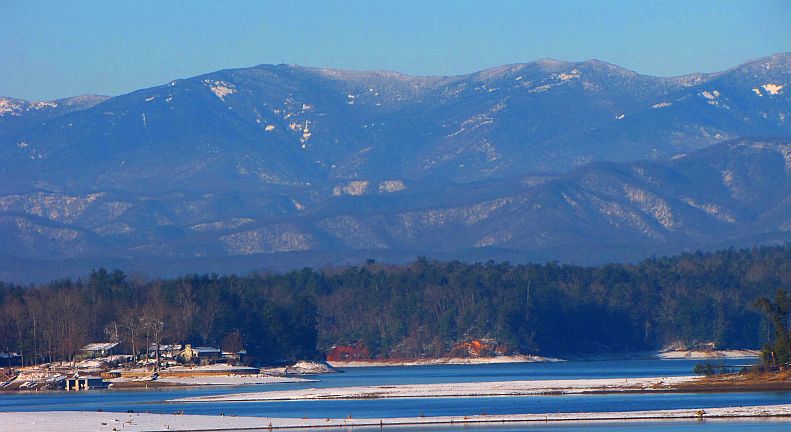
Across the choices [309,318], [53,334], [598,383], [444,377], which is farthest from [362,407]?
[309,318]

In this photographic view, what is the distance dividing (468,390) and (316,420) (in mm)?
25454

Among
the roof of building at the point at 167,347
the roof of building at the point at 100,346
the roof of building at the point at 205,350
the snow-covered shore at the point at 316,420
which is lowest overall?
the snow-covered shore at the point at 316,420

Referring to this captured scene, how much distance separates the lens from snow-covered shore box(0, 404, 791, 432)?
287 feet

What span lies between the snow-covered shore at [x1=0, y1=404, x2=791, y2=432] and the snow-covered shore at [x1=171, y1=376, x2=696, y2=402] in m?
19.4

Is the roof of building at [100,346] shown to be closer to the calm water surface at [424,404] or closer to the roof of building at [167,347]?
the roof of building at [167,347]

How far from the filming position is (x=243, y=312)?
183 meters

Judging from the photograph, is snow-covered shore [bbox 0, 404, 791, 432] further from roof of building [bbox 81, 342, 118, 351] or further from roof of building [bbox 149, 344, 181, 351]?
roof of building [bbox 81, 342, 118, 351]

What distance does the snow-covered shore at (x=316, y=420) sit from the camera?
8762cm

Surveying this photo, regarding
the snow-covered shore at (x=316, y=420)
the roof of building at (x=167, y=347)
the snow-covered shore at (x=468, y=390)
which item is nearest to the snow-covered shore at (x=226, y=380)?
the roof of building at (x=167, y=347)

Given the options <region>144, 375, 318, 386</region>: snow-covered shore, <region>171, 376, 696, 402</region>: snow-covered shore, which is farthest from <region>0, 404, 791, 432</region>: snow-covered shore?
<region>144, 375, 318, 386</region>: snow-covered shore

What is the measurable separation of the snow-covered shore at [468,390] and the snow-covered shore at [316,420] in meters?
19.4

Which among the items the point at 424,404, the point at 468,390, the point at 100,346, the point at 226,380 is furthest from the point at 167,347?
the point at 424,404

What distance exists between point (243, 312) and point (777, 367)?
8385 cm

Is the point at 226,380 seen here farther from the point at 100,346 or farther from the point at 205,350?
the point at 100,346
